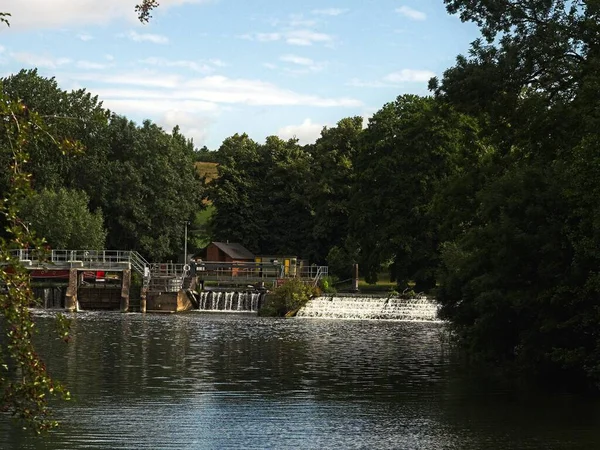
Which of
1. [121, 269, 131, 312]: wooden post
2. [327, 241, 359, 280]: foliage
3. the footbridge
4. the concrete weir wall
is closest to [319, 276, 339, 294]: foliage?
the footbridge

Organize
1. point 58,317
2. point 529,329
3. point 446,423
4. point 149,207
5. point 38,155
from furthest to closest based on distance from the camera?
point 149,207
point 38,155
point 529,329
point 446,423
point 58,317

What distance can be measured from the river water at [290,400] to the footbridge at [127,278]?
849 inches

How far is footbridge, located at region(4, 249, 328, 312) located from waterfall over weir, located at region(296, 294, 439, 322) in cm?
391

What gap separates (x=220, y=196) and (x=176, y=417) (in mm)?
63083

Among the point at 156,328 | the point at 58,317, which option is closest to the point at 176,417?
the point at 58,317

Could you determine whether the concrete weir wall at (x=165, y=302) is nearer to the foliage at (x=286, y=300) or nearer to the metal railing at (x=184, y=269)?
the metal railing at (x=184, y=269)

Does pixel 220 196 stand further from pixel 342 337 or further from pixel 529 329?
pixel 529 329

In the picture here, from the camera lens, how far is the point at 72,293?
60.9m

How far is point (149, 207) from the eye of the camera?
78.2 m

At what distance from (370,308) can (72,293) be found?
714 inches

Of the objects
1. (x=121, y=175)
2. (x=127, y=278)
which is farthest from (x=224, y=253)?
(x=127, y=278)

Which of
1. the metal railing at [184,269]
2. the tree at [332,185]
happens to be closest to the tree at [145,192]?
the metal railing at [184,269]

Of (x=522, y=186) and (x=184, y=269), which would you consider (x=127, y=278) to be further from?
(x=522, y=186)

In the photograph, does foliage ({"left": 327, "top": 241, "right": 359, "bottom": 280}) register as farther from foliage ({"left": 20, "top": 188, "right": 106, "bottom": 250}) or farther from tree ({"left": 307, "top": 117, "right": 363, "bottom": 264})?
foliage ({"left": 20, "top": 188, "right": 106, "bottom": 250})
